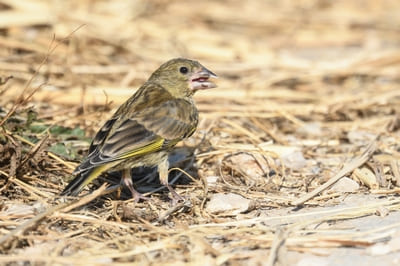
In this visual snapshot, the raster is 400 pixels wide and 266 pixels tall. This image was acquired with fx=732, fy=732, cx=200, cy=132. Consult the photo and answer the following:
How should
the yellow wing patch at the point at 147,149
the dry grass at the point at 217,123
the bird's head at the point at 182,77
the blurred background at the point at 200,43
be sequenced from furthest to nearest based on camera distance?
the blurred background at the point at 200,43 < the bird's head at the point at 182,77 < the yellow wing patch at the point at 147,149 < the dry grass at the point at 217,123

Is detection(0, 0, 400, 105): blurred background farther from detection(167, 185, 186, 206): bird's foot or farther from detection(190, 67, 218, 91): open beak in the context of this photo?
detection(167, 185, 186, 206): bird's foot

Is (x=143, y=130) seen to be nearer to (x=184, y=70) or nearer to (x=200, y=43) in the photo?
(x=184, y=70)

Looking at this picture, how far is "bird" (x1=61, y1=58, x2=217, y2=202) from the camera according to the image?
443 cm

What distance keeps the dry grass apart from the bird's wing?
0.32 metres

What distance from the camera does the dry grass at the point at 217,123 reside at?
384 cm

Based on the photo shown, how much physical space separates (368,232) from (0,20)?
18.7 feet

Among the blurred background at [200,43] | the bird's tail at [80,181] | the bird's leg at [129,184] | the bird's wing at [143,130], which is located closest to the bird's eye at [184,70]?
the bird's wing at [143,130]

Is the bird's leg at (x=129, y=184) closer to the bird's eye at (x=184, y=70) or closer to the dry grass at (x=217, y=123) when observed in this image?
the dry grass at (x=217, y=123)

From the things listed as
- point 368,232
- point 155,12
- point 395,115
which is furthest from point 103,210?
point 155,12

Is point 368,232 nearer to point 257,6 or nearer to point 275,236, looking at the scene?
point 275,236

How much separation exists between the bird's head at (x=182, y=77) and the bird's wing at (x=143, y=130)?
0.11 metres

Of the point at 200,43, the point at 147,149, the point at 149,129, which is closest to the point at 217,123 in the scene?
the point at 149,129

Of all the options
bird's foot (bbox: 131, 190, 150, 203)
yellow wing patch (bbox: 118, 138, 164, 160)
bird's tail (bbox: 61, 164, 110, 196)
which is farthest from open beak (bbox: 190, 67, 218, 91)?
bird's tail (bbox: 61, 164, 110, 196)

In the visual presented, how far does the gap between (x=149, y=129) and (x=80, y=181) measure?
69 cm
